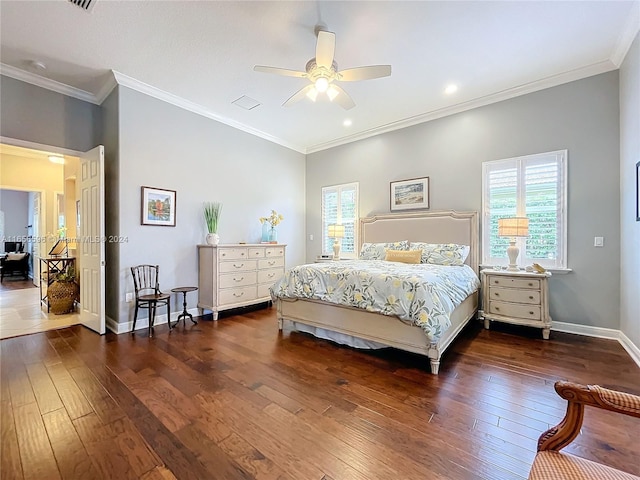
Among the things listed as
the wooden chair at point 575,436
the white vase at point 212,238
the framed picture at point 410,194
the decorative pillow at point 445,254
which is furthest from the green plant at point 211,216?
the wooden chair at point 575,436

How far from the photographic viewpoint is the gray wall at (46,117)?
3.30 m

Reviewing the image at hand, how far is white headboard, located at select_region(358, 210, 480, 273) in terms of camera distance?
4.12 metres

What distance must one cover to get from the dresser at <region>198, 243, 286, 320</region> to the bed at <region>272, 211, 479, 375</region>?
1037 millimetres

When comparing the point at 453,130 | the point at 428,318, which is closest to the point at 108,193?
the point at 428,318

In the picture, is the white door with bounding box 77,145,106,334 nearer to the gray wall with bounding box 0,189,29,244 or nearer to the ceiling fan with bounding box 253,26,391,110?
the ceiling fan with bounding box 253,26,391,110

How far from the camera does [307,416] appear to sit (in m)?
1.87

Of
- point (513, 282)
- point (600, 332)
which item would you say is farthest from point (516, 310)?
point (600, 332)

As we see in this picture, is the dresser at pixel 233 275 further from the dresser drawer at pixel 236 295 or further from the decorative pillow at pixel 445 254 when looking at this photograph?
the decorative pillow at pixel 445 254

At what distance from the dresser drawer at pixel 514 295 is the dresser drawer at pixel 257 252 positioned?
3.40 m

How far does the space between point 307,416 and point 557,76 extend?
4.75 m

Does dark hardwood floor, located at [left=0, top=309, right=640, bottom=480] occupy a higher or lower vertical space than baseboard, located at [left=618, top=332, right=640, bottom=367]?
lower

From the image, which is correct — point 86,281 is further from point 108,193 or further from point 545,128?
point 545,128

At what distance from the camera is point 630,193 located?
2902 millimetres

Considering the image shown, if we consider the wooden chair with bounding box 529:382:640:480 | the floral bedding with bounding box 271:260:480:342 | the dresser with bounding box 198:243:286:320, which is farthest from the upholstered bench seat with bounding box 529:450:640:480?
the dresser with bounding box 198:243:286:320
